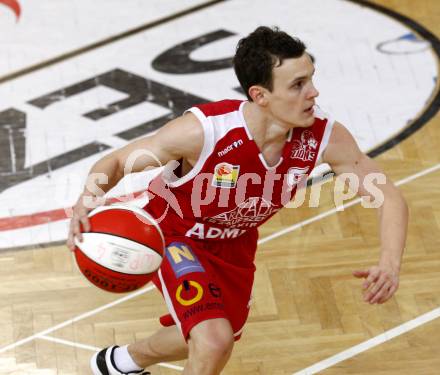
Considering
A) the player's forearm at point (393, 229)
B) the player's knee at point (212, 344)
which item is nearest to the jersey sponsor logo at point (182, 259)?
the player's knee at point (212, 344)

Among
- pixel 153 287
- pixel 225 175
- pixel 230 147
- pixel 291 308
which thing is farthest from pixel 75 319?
pixel 230 147

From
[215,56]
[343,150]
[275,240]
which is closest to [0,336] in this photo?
[275,240]

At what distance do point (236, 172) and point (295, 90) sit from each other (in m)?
0.51

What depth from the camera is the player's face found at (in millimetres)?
5082

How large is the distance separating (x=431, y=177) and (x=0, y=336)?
3.35m

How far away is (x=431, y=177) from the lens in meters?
Result: 7.88

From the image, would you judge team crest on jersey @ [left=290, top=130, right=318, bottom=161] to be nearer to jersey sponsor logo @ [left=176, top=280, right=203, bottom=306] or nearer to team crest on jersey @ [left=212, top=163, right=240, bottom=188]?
team crest on jersey @ [left=212, top=163, right=240, bottom=188]

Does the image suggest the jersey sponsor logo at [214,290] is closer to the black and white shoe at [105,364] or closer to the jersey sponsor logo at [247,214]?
the jersey sponsor logo at [247,214]

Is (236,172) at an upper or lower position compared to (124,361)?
upper

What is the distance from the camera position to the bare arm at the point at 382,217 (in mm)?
4809

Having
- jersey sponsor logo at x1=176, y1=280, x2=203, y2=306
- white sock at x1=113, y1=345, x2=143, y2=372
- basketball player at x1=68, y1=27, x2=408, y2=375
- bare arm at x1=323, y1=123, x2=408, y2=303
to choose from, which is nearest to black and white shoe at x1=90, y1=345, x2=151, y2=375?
white sock at x1=113, y1=345, x2=143, y2=372

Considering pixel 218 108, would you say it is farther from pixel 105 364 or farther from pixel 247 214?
pixel 105 364

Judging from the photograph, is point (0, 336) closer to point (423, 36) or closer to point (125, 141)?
point (125, 141)

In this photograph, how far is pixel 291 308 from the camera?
21.5 ft
